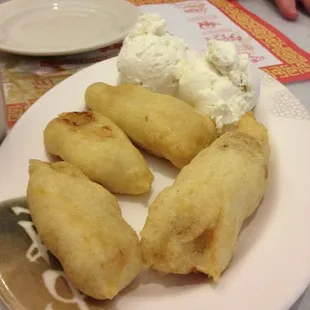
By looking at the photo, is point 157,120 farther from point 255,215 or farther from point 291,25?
point 291,25

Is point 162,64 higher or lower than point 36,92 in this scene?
higher

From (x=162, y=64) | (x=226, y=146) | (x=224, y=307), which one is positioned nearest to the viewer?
(x=224, y=307)

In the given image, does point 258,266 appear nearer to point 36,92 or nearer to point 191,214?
point 191,214

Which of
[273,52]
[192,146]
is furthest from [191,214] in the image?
[273,52]

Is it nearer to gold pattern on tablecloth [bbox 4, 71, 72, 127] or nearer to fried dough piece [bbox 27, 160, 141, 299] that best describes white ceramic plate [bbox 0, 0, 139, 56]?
gold pattern on tablecloth [bbox 4, 71, 72, 127]

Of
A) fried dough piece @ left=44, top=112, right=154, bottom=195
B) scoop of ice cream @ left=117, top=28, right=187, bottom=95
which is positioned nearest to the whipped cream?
scoop of ice cream @ left=117, top=28, right=187, bottom=95

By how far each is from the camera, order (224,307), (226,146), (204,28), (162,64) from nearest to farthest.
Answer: (224,307) → (226,146) → (162,64) → (204,28)
